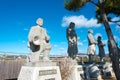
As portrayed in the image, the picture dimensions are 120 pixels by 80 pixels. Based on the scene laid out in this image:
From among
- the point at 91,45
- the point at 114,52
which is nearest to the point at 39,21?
the point at 114,52

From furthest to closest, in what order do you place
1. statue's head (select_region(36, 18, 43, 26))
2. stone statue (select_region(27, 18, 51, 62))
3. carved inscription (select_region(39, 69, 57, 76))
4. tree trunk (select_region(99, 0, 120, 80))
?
tree trunk (select_region(99, 0, 120, 80))
statue's head (select_region(36, 18, 43, 26))
stone statue (select_region(27, 18, 51, 62))
carved inscription (select_region(39, 69, 57, 76))

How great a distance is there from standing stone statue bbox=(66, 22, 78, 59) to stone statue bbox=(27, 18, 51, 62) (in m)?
2.92

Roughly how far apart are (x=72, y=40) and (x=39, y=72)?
4104mm

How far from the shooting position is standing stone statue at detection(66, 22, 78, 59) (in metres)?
12.4

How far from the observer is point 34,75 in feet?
28.3

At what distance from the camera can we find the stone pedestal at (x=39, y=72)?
868cm

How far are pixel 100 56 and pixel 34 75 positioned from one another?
8.82m

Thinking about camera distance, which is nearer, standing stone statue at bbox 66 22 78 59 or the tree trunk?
the tree trunk

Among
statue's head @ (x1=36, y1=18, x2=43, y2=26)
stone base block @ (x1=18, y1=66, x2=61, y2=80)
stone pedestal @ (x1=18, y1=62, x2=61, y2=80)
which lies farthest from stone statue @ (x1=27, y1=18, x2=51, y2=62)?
stone base block @ (x1=18, y1=66, x2=61, y2=80)

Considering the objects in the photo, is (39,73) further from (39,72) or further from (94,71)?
(94,71)

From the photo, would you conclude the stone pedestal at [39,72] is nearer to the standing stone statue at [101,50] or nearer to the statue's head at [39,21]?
the statue's head at [39,21]

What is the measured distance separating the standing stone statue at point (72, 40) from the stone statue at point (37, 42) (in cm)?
292

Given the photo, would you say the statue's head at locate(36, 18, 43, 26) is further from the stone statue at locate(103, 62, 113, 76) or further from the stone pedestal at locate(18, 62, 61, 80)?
the stone statue at locate(103, 62, 113, 76)

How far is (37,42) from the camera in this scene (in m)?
9.13
